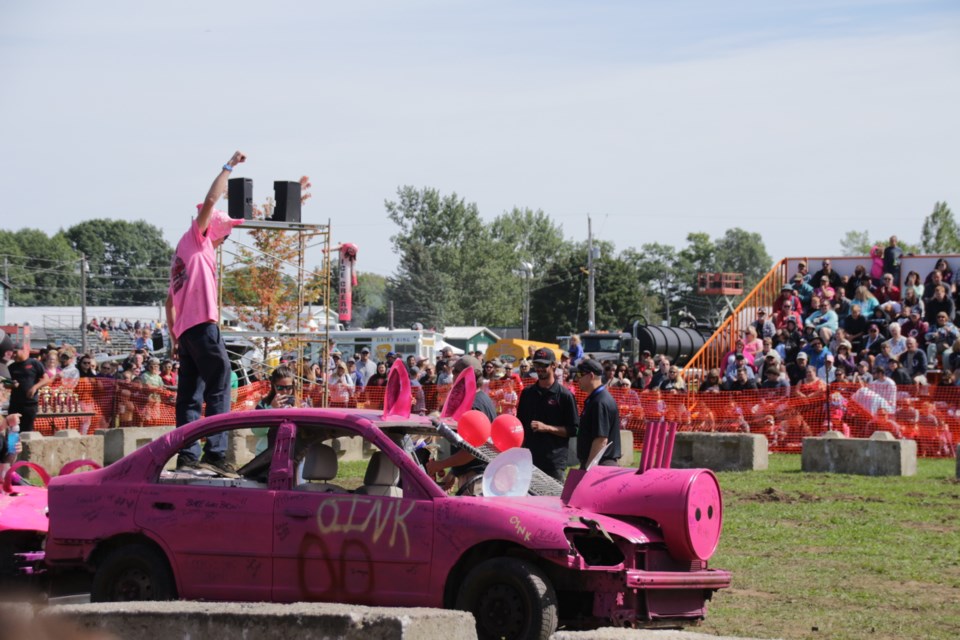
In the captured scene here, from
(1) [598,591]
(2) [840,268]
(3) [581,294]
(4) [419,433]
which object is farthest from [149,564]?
(3) [581,294]

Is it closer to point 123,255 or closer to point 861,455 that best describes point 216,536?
point 861,455

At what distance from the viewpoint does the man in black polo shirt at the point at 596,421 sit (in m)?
9.71

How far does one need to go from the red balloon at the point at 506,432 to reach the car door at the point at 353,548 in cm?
182

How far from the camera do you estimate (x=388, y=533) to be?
7.17m

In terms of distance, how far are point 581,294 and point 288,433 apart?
8878cm

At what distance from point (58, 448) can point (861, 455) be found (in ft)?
36.2

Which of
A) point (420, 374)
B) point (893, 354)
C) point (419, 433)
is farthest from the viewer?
point (420, 374)

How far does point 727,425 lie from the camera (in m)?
21.6

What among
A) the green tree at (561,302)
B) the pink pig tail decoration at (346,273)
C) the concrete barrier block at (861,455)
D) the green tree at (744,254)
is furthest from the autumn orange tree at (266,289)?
the green tree at (744,254)

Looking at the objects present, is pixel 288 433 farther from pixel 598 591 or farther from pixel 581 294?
pixel 581 294

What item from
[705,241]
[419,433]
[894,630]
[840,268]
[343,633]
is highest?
[705,241]

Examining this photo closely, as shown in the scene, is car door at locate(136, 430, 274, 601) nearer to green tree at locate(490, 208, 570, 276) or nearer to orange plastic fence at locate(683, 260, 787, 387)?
orange plastic fence at locate(683, 260, 787, 387)

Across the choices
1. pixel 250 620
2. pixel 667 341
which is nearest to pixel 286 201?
pixel 250 620

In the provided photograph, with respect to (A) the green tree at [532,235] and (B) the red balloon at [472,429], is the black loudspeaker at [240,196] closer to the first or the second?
(B) the red balloon at [472,429]
